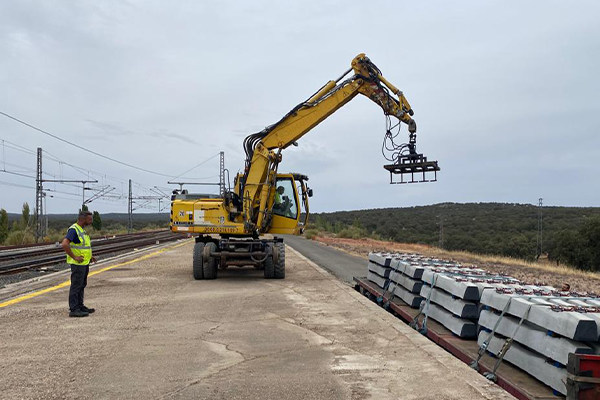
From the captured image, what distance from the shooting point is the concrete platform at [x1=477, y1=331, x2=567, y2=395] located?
171 inches

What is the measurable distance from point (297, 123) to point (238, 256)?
412 centimetres

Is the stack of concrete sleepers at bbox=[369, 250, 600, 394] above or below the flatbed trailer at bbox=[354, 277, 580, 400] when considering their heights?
above

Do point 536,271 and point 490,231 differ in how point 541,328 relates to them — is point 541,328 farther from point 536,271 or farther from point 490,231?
point 490,231

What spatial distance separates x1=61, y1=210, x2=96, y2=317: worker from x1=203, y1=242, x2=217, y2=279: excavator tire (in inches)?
182

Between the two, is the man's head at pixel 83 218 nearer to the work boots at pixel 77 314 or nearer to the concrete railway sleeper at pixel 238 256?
the work boots at pixel 77 314

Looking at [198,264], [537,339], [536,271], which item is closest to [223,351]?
[537,339]

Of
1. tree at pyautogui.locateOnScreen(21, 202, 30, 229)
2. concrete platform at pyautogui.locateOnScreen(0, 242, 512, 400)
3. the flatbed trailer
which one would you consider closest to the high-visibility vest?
concrete platform at pyautogui.locateOnScreen(0, 242, 512, 400)

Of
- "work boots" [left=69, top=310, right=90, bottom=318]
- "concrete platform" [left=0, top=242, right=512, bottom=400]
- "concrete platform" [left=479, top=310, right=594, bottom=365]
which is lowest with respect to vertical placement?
"concrete platform" [left=0, top=242, right=512, bottom=400]

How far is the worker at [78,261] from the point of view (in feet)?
27.2

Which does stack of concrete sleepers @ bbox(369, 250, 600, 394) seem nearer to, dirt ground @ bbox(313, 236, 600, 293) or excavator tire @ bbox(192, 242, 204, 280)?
excavator tire @ bbox(192, 242, 204, 280)

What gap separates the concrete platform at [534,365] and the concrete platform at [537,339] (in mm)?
96

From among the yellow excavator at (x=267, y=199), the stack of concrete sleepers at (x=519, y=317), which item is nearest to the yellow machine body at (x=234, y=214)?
the yellow excavator at (x=267, y=199)

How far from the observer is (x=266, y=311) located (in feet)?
28.9

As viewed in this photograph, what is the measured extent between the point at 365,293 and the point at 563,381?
764 cm
